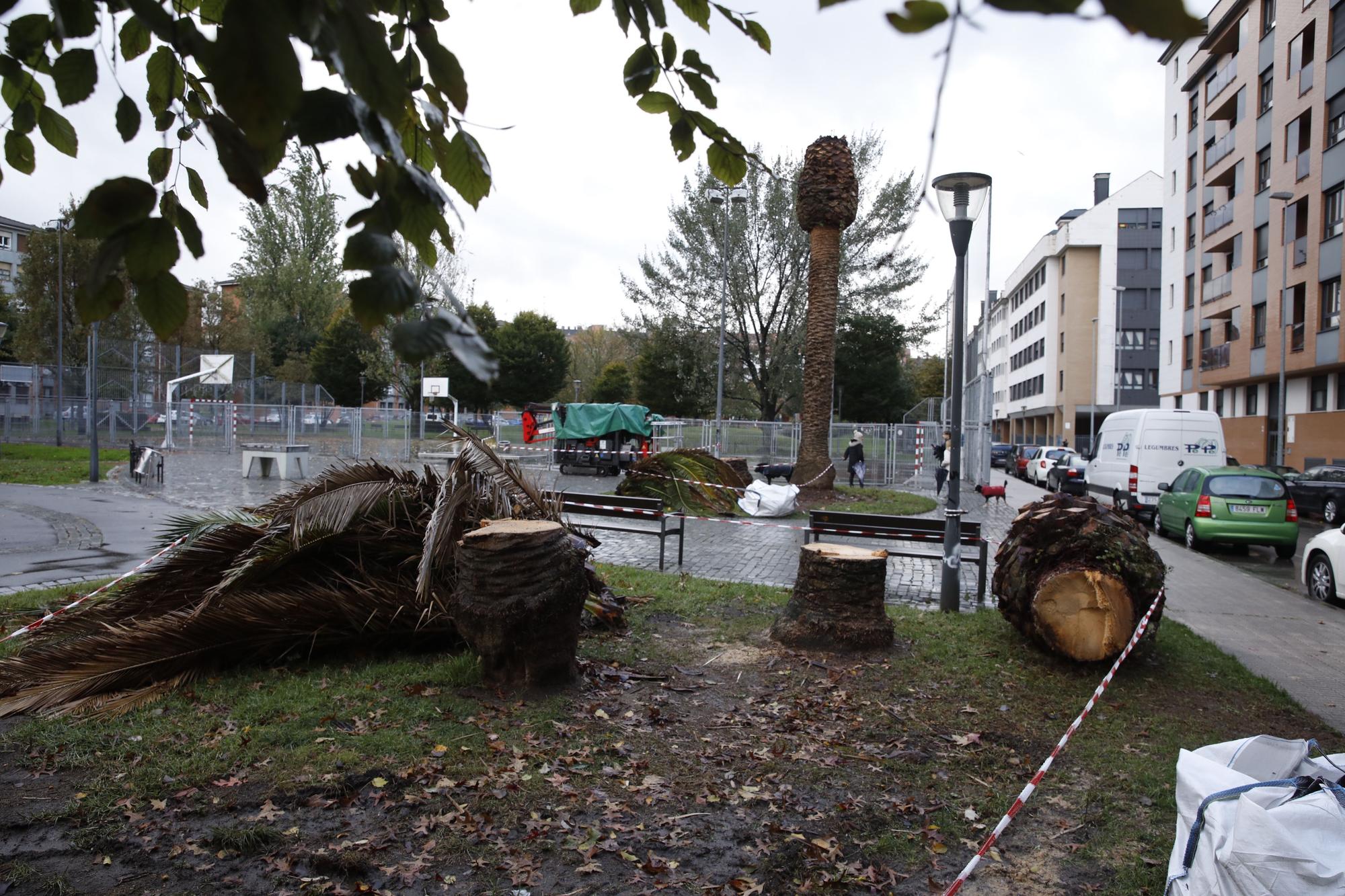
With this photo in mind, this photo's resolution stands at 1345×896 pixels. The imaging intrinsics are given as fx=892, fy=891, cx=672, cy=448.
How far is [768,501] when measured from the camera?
16.6m

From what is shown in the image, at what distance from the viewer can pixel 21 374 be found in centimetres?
4247

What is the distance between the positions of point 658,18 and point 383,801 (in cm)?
326

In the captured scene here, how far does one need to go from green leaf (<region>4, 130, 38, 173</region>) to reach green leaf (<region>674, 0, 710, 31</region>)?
1.88m

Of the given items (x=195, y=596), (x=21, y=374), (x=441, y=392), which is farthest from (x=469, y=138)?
(x=21, y=374)

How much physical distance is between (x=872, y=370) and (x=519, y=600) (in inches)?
1648

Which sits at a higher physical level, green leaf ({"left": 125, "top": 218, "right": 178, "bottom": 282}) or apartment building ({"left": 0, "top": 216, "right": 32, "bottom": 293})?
apartment building ({"left": 0, "top": 216, "right": 32, "bottom": 293})

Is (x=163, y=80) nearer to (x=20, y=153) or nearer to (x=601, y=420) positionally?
(x=20, y=153)

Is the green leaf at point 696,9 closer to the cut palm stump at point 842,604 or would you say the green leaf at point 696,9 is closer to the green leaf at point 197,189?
the green leaf at point 197,189

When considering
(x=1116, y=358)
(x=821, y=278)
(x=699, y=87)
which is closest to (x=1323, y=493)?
(x=821, y=278)

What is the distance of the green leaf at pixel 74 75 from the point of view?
2068 millimetres

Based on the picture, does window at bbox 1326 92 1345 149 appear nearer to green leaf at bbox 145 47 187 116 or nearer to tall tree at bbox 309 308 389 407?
green leaf at bbox 145 47 187 116

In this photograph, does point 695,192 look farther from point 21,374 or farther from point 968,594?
point 21,374

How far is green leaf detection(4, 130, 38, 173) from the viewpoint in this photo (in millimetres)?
2537

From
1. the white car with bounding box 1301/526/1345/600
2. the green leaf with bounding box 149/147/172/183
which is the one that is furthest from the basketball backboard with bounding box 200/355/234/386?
the green leaf with bounding box 149/147/172/183
